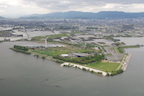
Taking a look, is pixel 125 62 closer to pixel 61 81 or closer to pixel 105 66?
pixel 105 66

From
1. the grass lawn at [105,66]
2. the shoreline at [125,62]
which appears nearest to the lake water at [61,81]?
the shoreline at [125,62]

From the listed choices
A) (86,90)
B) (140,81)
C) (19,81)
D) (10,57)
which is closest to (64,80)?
(86,90)

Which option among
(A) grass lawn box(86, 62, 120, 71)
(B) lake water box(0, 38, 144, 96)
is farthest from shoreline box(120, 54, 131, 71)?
(A) grass lawn box(86, 62, 120, 71)

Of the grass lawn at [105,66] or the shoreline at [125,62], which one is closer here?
the grass lawn at [105,66]

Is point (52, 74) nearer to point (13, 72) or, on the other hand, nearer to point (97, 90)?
point (13, 72)

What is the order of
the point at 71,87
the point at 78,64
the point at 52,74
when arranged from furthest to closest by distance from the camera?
the point at 78,64 < the point at 52,74 < the point at 71,87

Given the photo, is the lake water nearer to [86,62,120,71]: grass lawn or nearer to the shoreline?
the shoreline

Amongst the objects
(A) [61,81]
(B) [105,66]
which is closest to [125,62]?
(B) [105,66]

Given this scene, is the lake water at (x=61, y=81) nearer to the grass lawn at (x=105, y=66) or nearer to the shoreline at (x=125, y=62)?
the shoreline at (x=125, y=62)
